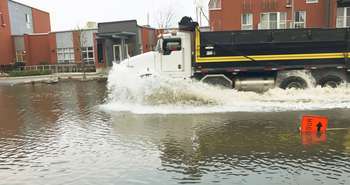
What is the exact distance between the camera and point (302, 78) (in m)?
15.0

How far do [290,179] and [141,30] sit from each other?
37.7 metres

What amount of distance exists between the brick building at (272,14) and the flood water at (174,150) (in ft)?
75.7

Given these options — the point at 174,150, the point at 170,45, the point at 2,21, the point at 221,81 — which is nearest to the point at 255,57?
the point at 221,81

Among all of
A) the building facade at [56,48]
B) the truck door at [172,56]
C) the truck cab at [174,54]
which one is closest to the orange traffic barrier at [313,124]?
the truck cab at [174,54]

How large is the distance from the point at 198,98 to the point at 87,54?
33.3 metres

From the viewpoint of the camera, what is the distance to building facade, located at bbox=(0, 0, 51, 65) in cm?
4725

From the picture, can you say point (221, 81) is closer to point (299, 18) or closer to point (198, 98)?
point (198, 98)

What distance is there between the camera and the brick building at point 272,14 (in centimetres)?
3344

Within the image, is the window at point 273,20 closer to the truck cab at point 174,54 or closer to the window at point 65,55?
the truck cab at point 174,54

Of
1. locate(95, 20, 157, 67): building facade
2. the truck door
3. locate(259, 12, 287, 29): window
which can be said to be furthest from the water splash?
locate(95, 20, 157, 67): building facade

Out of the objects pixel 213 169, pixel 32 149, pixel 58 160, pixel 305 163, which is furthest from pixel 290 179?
pixel 32 149

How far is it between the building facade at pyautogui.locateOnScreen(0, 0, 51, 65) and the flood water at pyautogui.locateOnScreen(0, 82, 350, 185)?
38.6 metres

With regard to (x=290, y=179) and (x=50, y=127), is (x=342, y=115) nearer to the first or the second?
(x=290, y=179)

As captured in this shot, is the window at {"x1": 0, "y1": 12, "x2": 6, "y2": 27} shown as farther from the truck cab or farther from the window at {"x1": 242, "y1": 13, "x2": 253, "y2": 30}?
the truck cab
